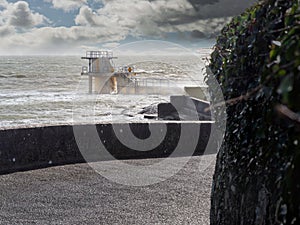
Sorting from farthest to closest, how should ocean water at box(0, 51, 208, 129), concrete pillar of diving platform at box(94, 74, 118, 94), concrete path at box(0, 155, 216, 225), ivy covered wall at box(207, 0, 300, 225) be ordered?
concrete pillar of diving platform at box(94, 74, 118, 94), ocean water at box(0, 51, 208, 129), concrete path at box(0, 155, 216, 225), ivy covered wall at box(207, 0, 300, 225)

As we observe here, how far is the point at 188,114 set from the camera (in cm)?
1021

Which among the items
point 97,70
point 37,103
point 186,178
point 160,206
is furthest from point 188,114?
point 97,70

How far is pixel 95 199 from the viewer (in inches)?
159

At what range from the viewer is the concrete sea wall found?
514 cm

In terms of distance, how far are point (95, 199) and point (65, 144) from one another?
5.22 feet

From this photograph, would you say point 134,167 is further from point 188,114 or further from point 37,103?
point 37,103

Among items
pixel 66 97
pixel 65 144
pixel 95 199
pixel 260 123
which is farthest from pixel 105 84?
pixel 260 123

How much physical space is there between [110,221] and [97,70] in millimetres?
38228

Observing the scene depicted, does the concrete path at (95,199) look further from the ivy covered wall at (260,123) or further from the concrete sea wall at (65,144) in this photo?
the ivy covered wall at (260,123)

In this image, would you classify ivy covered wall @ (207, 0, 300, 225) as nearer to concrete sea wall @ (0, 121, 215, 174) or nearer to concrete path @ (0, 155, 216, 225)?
concrete path @ (0, 155, 216, 225)

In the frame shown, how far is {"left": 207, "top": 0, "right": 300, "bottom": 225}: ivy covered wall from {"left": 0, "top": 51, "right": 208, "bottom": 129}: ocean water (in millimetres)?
13417

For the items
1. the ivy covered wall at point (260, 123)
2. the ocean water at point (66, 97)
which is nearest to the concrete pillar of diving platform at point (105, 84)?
the ocean water at point (66, 97)

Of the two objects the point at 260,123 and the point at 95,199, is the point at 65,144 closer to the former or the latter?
the point at 95,199

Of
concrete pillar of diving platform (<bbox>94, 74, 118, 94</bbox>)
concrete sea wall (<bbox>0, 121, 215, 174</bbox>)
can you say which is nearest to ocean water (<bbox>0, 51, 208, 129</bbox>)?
concrete pillar of diving platform (<bbox>94, 74, 118, 94</bbox>)
